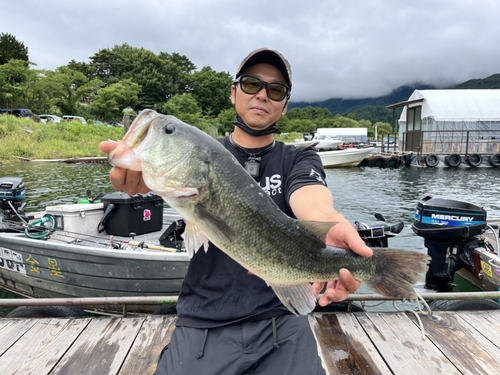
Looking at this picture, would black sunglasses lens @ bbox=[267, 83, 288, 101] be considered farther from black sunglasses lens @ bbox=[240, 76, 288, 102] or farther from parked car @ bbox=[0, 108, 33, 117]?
parked car @ bbox=[0, 108, 33, 117]

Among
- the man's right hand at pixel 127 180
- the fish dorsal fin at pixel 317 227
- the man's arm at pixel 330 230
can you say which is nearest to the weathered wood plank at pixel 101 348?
the man's right hand at pixel 127 180

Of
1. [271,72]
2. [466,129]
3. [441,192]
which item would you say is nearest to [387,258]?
[271,72]

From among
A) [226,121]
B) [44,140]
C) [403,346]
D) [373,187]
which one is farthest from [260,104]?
[226,121]

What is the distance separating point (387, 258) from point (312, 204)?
0.56 meters

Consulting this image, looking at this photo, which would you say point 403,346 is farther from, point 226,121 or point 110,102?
point 226,121

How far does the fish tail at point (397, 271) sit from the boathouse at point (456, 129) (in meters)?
33.1

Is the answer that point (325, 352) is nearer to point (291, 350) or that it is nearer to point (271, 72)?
point (291, 350)

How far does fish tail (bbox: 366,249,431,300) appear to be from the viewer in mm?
2043

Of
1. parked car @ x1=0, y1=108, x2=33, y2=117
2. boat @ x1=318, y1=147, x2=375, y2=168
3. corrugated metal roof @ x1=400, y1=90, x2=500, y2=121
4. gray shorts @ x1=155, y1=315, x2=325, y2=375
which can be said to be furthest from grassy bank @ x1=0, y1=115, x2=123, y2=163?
gray shorts @ x1=155, y1=315, x2=325, y2=375

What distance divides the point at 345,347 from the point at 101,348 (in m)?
2.44

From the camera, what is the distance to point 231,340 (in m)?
2.32

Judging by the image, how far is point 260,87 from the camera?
8.37ft

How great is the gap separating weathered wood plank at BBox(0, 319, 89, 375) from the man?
1.60 m

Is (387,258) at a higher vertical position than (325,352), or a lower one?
higher
